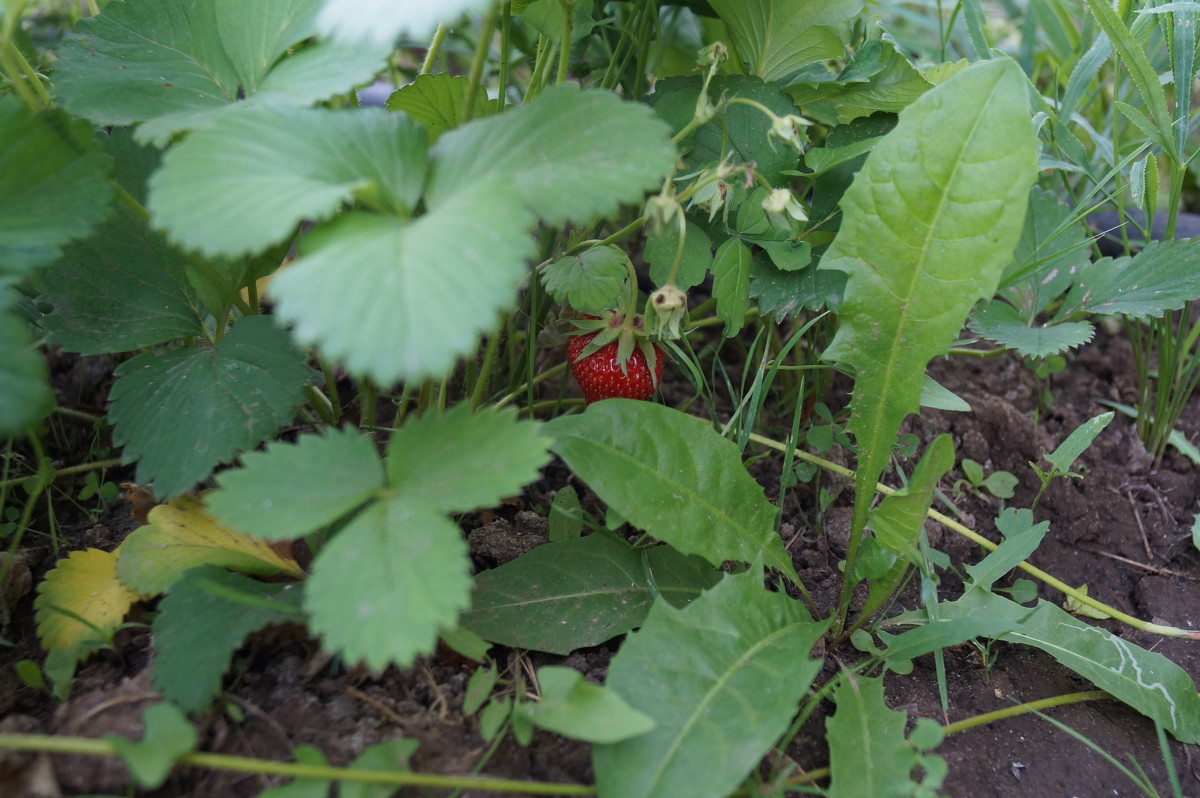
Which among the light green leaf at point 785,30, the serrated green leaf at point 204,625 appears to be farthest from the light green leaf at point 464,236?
the light green leaf at point 785,30

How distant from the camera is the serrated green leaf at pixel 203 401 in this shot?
0.97m

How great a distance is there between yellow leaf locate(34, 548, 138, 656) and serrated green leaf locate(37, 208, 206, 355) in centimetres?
27

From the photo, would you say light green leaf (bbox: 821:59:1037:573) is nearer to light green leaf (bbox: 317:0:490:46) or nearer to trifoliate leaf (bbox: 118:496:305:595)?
light green leaf (bbox: 317:0:490:46)

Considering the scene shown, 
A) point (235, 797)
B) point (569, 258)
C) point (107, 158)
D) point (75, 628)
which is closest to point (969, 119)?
point (569, 258)

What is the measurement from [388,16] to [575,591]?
2.37 ft

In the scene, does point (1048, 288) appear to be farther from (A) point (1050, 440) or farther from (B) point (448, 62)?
(B) point (448, 62)

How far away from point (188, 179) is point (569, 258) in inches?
19.7

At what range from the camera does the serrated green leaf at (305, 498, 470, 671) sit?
2.30 feet

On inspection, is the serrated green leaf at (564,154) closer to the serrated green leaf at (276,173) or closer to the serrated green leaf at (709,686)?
the serrated green leaf at (276,173)

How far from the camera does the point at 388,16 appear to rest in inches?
28.2

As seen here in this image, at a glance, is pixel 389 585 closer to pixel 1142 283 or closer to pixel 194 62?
pixel 194 62

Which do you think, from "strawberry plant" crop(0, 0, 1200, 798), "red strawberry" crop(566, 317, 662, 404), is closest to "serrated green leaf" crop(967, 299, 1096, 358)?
"strawberry plant" crop(0, 0, 1200, 798)

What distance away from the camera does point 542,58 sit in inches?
48.6

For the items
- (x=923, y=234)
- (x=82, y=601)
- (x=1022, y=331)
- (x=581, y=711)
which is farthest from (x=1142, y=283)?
→ (x=82, y=601)
